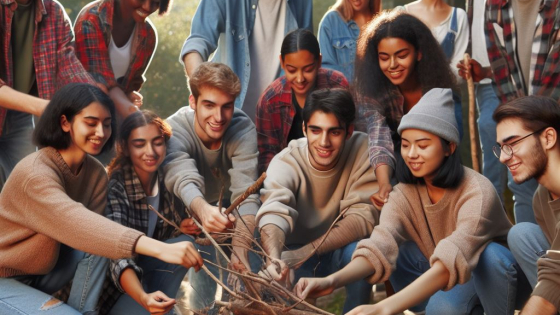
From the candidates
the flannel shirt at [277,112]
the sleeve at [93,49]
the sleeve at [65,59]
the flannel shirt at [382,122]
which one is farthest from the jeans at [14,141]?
the flannel shirt at [382,122]

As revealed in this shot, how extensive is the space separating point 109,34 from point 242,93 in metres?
0.86

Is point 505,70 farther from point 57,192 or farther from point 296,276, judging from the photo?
point 57,192

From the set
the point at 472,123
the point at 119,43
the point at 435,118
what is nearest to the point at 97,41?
the point at 119,43

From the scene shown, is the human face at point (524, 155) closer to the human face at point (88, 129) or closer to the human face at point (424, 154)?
the human face at point (424, 154)

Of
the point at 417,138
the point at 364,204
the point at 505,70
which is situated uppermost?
the point at 505,70

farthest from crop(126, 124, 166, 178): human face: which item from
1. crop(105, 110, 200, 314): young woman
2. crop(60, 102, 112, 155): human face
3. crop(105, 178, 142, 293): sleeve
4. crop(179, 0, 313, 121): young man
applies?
crop(179, 0, 313, 121): young man

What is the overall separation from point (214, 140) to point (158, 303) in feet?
4.39

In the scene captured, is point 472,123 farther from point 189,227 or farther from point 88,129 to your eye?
point 88,129

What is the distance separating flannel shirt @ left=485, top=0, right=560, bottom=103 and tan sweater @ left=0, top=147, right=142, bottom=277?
7.29ft

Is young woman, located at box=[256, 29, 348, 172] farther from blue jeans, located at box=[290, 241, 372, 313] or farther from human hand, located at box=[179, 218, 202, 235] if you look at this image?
blue jeans, located at box=[290, 241, 372, 313]

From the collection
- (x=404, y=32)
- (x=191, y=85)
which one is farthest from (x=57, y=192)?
(x=404, y=32)

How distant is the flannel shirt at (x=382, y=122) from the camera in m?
4.86

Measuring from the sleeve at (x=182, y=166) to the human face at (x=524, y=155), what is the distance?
1.63 meters

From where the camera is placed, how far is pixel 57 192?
4.24 metres
